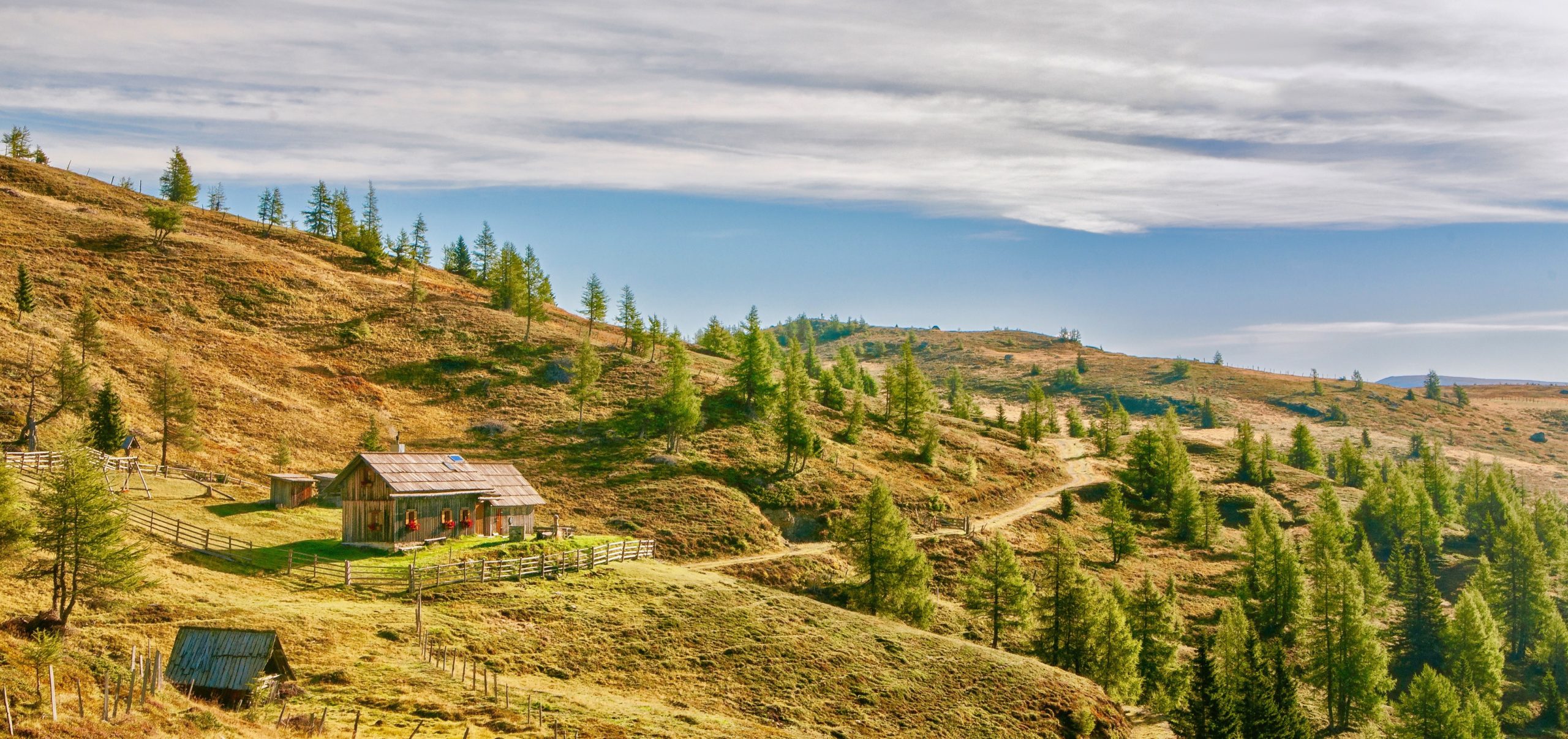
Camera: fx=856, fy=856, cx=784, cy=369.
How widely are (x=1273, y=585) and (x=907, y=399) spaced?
4553 cm

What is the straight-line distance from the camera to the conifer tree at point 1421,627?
76.8 meters

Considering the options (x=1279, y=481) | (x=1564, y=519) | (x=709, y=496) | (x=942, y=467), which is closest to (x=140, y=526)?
(x=709, y=496)

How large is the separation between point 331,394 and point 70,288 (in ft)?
91.2

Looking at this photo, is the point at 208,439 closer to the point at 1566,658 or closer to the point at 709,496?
the point at 709,496

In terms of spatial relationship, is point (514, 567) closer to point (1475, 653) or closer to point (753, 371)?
point (753, 371)

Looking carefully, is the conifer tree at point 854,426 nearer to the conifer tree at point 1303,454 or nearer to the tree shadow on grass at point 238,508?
the tree shadow on grass at point 238,508

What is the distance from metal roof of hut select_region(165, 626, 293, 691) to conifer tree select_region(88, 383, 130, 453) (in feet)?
120

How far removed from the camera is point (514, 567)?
45.1 meters

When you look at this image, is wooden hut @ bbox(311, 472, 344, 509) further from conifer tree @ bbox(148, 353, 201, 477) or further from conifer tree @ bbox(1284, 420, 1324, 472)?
conifer tree @ bbox(1284, 420, 1324, 472)

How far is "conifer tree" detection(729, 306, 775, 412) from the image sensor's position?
9550 cm

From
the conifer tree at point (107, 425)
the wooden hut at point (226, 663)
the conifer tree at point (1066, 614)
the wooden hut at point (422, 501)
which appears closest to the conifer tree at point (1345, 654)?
the conifer tree at point (1066, 614)

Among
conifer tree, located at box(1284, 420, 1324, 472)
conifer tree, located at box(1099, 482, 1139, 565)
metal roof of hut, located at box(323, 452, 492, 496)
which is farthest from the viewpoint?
conifer tree, located at box(1284, 420, 1324, 472)

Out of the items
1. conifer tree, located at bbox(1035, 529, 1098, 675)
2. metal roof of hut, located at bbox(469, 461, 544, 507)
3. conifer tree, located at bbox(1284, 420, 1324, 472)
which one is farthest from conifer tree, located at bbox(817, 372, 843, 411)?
conifer tree, located at bbox(1284, 420, 1324, 472)

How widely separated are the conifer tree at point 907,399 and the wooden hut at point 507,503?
60.6 m
